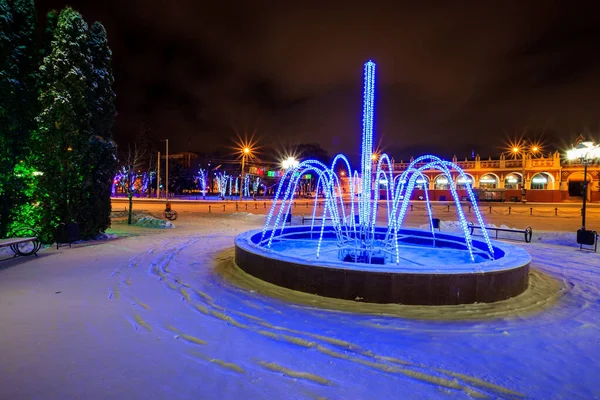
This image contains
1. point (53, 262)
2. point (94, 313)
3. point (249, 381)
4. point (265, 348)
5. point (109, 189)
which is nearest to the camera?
point (249, 381)

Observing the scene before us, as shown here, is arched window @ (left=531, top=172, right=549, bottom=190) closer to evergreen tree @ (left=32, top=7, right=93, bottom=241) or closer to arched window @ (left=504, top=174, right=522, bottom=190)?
arched window @ (left=504, top=174, right=522, bottom=190)

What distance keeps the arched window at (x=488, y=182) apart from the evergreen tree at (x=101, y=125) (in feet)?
226

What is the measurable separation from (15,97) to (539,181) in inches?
2936

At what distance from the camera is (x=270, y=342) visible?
452cm

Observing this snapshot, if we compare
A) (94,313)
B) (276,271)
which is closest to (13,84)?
(94,313)

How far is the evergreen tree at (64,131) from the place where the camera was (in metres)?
12.2

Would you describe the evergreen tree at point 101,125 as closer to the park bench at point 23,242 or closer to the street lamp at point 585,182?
the park bench at point 23,242

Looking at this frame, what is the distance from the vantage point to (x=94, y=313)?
5.40m


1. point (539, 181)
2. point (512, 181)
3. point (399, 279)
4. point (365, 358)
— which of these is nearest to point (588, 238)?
point (399, 279)

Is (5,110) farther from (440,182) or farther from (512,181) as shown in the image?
(512,181)

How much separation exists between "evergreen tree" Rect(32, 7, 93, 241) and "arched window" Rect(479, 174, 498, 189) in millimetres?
70032

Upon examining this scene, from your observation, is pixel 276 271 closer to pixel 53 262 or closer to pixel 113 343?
pixel 113 343

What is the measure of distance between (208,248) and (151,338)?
7.36 meters

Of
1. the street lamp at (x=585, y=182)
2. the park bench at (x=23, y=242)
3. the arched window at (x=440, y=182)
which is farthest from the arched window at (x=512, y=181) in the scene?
the park bench at (x=23, y=242)
